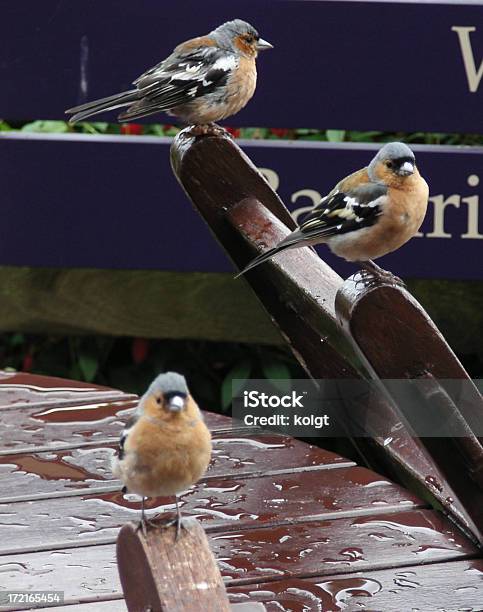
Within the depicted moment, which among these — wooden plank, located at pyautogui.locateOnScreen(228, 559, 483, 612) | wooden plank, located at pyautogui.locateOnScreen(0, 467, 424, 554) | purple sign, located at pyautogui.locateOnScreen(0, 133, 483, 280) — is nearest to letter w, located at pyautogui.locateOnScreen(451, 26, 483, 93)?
purple sign, located at pyautogui.locateOnScreen(0, 133, 483, 280)

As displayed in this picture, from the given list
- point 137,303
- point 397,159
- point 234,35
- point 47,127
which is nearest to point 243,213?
point 397,159

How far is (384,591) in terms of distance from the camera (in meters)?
2.33

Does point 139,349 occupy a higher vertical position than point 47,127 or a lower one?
lower

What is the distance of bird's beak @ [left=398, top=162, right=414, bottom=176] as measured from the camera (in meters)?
2.91

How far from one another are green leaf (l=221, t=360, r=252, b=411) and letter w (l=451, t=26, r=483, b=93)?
1418mm

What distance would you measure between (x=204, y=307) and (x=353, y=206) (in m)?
2.19

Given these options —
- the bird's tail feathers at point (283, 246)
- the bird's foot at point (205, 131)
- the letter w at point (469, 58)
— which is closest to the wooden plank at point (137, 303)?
the letter w at point (469, 58)

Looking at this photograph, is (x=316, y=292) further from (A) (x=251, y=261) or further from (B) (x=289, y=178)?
(B) (x=289, y=178)

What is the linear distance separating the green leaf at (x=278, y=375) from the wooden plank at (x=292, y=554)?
2.33 metres

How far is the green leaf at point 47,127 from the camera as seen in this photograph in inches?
206

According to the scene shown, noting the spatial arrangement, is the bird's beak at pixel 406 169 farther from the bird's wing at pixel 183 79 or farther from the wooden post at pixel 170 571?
the wooden post at pixel 170 571

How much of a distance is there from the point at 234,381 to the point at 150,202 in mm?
789

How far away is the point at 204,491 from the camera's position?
280cm

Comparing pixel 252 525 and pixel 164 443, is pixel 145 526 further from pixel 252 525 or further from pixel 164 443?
pixel 252 525
